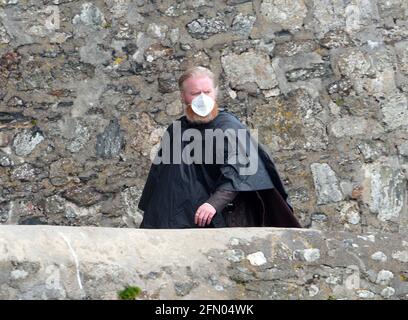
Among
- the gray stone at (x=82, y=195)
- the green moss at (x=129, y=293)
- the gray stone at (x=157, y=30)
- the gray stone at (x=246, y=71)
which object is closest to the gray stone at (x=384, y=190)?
the gray stone at (x=246, y=71)

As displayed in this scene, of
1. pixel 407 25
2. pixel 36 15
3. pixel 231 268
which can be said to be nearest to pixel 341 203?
pixel 407 25

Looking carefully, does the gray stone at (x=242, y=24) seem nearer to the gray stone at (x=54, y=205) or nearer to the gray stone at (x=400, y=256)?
the gray stone at (x=54, y=205)

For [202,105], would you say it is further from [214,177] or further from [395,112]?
[395,112]

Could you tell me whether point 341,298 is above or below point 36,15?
below

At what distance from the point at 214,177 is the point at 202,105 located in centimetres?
36

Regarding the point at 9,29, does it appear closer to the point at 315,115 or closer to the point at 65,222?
the point at 65,222

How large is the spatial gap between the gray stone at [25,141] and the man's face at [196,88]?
179 centimetres

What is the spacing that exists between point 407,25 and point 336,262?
302 centimetres

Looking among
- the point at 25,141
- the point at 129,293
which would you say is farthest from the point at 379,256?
the point at 25,141

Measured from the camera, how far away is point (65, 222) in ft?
23.8

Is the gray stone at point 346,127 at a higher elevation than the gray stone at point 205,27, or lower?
lower

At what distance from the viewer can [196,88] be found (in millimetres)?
5707

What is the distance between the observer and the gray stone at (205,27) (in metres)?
7.32

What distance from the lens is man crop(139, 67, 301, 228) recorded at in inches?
218
